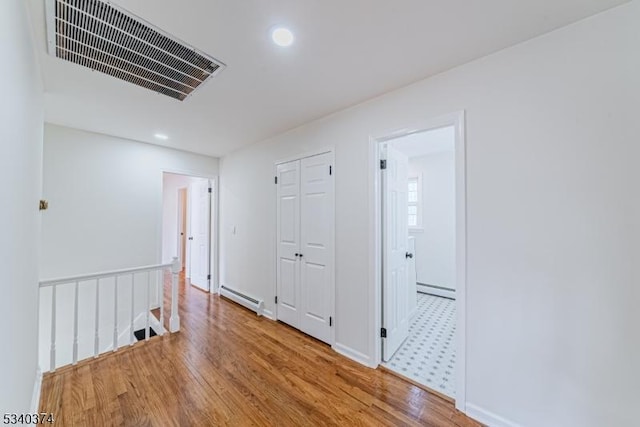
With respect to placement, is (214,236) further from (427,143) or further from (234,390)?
(427,143)

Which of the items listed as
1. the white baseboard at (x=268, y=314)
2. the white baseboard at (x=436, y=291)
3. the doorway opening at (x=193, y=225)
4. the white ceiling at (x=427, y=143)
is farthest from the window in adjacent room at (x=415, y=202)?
the doorway opening at (x=193, y=225)

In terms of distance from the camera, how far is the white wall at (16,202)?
987 mm

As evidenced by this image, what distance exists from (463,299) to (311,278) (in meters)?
1.57

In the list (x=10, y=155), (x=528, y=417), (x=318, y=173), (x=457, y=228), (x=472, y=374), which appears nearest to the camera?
(x=10, y=155)

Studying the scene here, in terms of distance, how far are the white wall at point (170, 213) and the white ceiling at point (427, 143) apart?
525 centimetres

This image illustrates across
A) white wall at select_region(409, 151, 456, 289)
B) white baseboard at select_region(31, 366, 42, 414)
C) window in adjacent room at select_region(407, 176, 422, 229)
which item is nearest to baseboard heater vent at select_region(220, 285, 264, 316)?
white baseboard at select_region(31, 366, 42, 414)

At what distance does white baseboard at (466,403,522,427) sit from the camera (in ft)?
5.10

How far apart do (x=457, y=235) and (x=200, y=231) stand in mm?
4593

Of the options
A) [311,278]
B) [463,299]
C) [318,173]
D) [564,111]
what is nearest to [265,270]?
[311,278]

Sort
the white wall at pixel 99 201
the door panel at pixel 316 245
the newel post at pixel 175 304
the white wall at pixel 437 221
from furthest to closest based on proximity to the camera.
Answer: the white wall at pixel 437 221, the white wall at pixel 99 201, the newel post at pixel 175 304, the door panel at pixel 316 245

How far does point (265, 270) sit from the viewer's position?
349cm

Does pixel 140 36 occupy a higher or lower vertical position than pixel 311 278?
higher

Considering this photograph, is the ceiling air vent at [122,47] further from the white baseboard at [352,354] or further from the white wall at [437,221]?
the white wall at [437,221]

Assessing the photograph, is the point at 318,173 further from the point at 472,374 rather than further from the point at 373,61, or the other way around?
the point at 472,374
